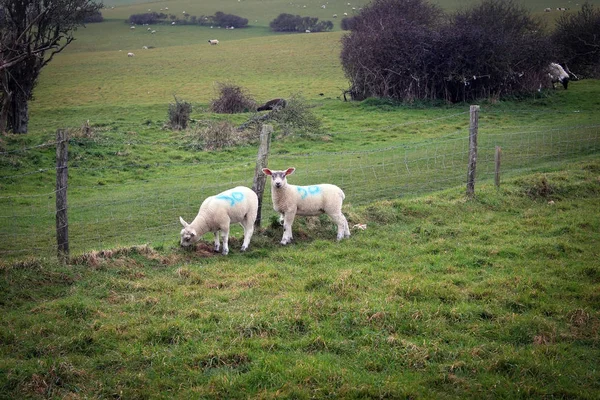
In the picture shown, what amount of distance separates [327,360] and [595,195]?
1106 cm

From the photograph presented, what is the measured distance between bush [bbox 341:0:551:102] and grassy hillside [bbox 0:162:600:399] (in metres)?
23.3

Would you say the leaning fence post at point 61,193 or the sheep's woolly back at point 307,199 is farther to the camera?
the sheep's woolly back at point 307,199

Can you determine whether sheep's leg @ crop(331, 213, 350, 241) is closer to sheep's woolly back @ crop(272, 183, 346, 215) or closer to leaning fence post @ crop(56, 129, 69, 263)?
sheep's woolly back @ crop(272, 183, 346, 215)

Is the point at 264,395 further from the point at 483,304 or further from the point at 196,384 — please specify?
the point at 483,304

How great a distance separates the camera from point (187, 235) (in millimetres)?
10805

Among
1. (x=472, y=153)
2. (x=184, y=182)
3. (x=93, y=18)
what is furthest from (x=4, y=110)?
(x=93, y=18)

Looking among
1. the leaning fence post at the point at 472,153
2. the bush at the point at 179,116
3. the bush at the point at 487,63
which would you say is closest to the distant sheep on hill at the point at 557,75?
the bush at the point at 487,63

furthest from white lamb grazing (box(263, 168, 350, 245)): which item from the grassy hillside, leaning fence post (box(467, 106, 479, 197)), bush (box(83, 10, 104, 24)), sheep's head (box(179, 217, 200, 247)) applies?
bush (box(83, 10, 104, 24))

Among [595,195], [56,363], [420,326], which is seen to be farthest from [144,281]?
[595,195]

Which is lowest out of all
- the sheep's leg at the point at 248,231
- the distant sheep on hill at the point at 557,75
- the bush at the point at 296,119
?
the sheep's leg at the point at 248,231

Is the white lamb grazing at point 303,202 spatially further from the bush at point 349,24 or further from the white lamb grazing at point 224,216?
the bush at point 349,24

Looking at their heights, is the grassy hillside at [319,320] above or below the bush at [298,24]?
below

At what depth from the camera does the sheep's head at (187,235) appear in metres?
10.8

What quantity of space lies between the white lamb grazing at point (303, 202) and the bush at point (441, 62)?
23.5 meters
